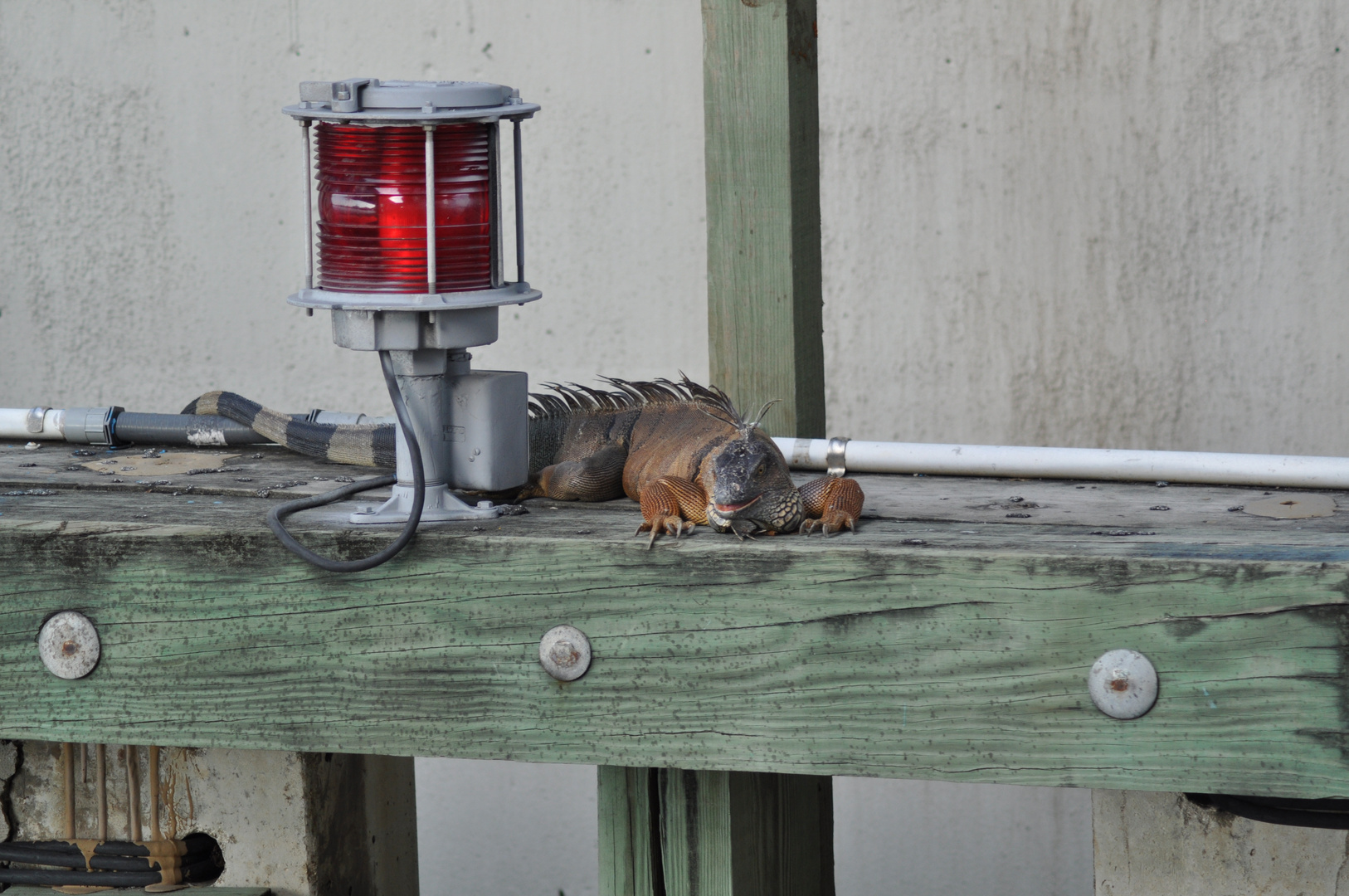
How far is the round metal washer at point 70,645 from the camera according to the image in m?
1.98

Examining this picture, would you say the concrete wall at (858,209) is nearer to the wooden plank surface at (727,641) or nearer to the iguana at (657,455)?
the iguana at (657,455)

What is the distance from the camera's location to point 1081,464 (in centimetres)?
236

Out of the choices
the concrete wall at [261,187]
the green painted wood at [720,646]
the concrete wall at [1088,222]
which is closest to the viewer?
the green painted wood at [720,646]

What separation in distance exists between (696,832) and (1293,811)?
80cm

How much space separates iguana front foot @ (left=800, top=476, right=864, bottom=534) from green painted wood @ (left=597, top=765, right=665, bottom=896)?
1.56ft

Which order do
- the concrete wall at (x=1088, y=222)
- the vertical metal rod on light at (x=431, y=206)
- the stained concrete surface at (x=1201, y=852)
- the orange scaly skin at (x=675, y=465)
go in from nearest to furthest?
the vertical metal rod on light at (x=431, y=206) → the orange scaly skin at (x=675, y=465) → the stained concrete surface at (x=1201, y=852) → the concrete wall at (x=1088, y=222)

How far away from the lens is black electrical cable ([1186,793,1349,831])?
6.57ft

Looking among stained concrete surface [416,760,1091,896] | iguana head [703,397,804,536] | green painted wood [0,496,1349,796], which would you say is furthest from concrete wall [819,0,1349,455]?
iguana head [703,397,804,536]

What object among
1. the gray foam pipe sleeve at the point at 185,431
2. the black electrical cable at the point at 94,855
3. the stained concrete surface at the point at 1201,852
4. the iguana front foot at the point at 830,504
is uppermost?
the gray foam pipe sleeve at the point at 185,431

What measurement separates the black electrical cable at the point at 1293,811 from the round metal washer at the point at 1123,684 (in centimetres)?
33

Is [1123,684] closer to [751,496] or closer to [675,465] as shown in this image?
[751,496]

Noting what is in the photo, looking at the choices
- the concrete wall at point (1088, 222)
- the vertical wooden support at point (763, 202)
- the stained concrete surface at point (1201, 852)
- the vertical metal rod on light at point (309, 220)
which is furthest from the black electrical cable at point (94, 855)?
the concrete wall at point (1088, 222)

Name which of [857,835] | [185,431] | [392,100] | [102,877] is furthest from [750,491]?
[857,835]

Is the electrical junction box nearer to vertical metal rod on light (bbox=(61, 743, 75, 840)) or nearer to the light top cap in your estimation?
the light top cap
